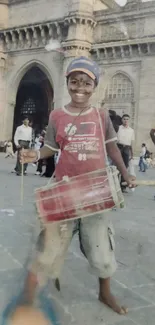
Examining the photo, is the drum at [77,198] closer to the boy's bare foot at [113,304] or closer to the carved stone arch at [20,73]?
the boy's bare foot at [113,304]

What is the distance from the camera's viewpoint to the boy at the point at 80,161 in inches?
88.0

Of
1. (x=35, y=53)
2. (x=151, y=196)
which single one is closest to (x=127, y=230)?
(x=151, y=196)

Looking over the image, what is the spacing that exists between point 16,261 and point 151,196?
17.7 ft

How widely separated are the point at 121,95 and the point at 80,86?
21375mm

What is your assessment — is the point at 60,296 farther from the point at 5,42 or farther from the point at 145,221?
the point at 5,42

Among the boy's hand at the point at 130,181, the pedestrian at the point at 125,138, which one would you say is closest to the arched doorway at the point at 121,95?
the pedestrian at the point at 125,138

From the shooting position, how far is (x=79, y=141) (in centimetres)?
230

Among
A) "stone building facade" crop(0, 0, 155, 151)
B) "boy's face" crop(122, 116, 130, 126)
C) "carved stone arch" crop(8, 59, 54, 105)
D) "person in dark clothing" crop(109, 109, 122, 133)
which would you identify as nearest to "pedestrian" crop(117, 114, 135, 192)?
"boy's face" crop(122, 116, 130, 126)

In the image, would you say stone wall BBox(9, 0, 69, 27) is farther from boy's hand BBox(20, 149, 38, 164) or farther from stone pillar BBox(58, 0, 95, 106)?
boy's hand BBox(20, 149, 38, 164)

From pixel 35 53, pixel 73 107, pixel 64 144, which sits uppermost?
pixel 35 53

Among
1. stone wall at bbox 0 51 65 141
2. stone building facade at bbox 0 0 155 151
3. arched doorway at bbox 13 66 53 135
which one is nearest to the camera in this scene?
stone building facade at bbox 0 0 155 151

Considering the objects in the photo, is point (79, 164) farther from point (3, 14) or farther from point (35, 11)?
point (3, 14)

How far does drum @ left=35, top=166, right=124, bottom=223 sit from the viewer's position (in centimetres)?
216

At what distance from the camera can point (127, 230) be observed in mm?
4754
